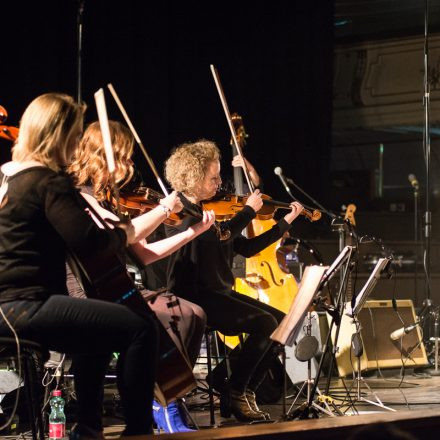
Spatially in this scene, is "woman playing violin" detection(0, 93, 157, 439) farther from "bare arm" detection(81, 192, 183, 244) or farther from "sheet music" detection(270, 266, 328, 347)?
"sheet music" detection(270, 266, 328, 347)

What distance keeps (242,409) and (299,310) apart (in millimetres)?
911

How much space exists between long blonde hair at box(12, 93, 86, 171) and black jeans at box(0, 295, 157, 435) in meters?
0.48

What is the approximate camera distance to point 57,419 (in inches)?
152

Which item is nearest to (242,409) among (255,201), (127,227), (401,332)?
(255,201)

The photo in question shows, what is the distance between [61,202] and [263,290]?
2852 millimetres

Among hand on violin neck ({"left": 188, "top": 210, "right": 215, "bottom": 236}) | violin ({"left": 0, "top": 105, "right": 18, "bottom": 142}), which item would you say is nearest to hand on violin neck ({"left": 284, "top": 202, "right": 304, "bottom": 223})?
hand on violin neck ({"left": 188, "top": 210, "right": 215, "bottom": 236})

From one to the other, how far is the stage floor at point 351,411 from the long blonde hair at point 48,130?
108 centimetres

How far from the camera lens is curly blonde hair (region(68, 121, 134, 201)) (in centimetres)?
367

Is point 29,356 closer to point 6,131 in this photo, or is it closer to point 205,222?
point 205,222

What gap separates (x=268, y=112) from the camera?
9398 mm

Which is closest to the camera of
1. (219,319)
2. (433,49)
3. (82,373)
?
(82,373)

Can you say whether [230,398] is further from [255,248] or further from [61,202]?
[61,202]

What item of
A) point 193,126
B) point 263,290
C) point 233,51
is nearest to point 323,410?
point 263,290

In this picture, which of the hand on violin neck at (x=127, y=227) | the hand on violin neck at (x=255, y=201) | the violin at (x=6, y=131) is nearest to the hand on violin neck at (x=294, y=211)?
the hand on violin neck at (x=255, y=201)
